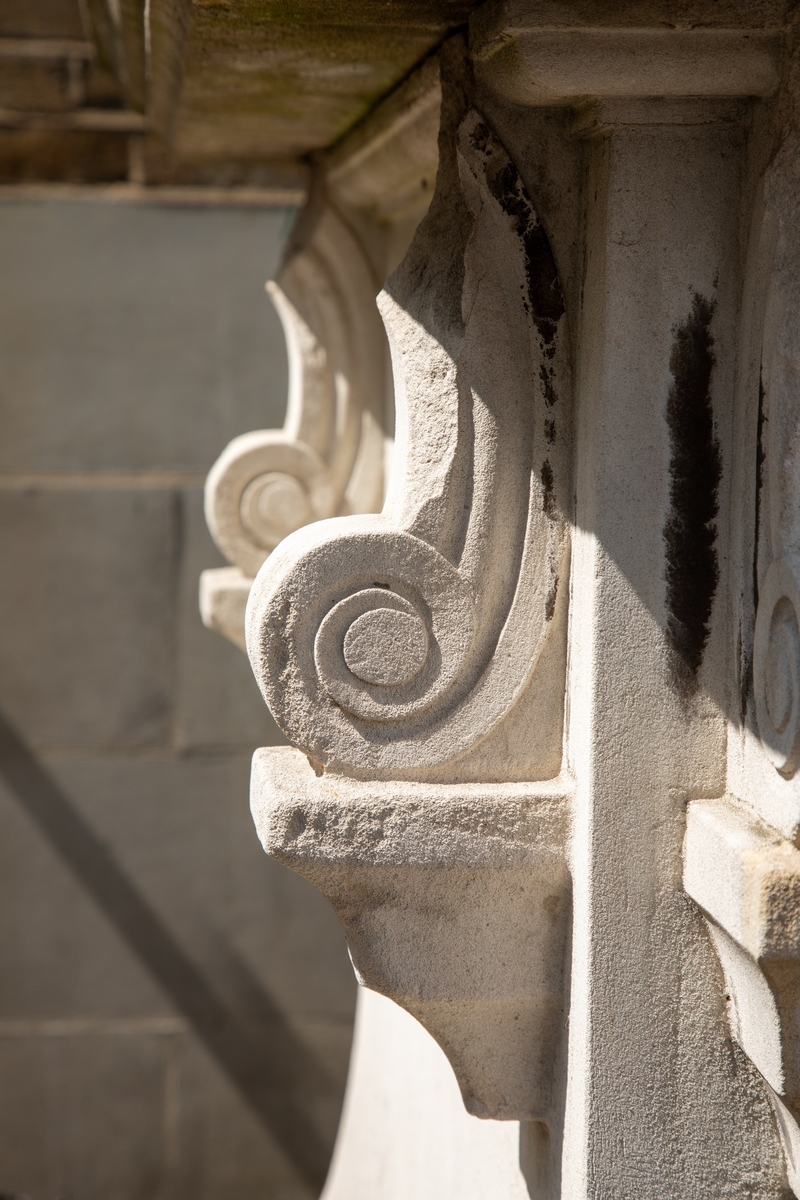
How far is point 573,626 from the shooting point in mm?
859

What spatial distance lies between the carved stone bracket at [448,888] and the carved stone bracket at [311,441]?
753mm

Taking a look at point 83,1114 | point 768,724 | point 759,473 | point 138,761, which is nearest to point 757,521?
point 759,473

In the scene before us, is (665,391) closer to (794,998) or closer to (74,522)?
(794,998)

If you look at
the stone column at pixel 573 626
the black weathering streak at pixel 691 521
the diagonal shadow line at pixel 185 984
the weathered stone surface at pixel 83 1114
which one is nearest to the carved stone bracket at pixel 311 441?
the stone column at pixel 573 626

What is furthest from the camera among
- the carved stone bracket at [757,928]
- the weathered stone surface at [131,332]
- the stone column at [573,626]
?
the weathered stone surface at [131,332]

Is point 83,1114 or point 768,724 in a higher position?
point 768,724

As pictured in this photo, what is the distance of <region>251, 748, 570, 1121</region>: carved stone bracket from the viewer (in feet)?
2.71

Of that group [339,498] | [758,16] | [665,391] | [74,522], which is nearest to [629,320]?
[665,391]

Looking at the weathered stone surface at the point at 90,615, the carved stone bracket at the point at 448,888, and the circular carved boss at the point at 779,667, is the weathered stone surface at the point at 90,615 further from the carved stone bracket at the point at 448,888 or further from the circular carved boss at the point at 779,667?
the circular carved boss at the point at 779,667

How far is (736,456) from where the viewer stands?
816 mm

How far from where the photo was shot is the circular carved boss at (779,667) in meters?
0.71

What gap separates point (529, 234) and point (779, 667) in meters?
0.37

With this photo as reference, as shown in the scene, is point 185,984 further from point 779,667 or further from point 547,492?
point 779,667

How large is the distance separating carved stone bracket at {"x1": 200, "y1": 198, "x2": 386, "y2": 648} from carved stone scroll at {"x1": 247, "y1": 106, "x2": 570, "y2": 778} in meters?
0.71
